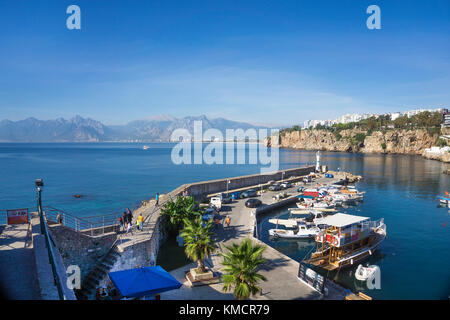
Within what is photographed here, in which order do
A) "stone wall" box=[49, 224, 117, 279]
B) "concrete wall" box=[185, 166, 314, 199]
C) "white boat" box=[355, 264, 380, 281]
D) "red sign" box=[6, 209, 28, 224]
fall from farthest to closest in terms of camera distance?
"concrete wall" box=[185, 166, 314, 199], "white boat" box=[355, 264, 380, 281], "red sign" box=[6, 209, 28, 224], "stone wall" box=[49, 224, 117, 279]

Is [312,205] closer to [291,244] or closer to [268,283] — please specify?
[291,244]

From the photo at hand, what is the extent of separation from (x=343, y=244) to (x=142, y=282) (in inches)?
648

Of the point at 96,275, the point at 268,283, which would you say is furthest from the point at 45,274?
the point at 268,283

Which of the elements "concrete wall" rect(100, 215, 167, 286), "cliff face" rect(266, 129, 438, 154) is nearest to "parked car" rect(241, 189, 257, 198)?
"concrete wall" rect(100, 215, 167, 286)

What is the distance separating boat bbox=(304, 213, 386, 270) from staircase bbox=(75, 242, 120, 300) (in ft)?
45.6

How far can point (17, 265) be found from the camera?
11.4 m

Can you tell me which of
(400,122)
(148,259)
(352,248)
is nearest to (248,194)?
(352,248)

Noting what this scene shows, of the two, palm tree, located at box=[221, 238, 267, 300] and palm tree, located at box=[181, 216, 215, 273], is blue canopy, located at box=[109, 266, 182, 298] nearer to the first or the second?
palm tree, located at box=[221, 238, 267, 300]

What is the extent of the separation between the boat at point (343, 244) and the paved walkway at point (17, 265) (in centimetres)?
1775

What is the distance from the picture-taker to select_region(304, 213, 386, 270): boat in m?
21.7

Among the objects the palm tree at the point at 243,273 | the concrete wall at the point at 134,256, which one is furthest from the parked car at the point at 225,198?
the palm tree at the point at 243,273

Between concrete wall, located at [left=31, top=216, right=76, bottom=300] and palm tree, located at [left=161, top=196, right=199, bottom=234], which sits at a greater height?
concrete wall, located at [left=31, top=216, right=76, bottom=300]

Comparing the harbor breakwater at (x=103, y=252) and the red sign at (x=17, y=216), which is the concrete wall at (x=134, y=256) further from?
the red sign at (x=17, y=216)

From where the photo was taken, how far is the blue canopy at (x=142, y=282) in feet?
37.2
